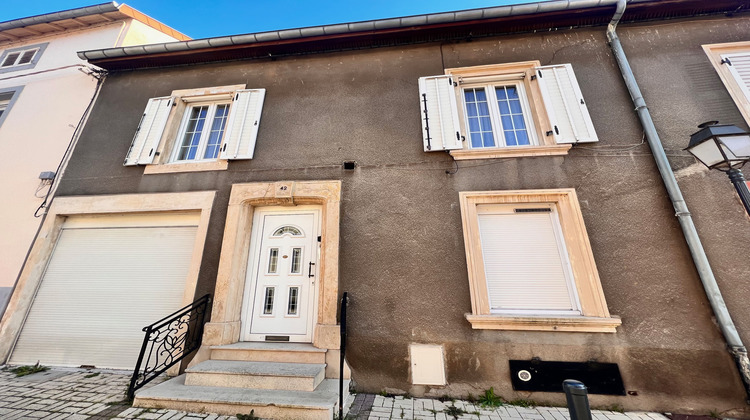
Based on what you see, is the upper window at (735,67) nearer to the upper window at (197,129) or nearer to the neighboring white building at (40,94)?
the upper window at (197,129)

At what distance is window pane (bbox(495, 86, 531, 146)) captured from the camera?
434 cm

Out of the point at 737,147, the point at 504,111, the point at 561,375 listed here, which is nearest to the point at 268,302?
the point at 561,375

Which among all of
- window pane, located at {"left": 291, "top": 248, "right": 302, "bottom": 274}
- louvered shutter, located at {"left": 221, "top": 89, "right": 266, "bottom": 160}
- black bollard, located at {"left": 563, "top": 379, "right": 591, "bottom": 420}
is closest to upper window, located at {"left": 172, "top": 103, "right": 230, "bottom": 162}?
louvered shutter, located at {"left": 221, "top": 89, "right": 266, "bottom": 160}

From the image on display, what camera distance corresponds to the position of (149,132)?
4.87 m

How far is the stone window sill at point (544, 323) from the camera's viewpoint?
3131 mm

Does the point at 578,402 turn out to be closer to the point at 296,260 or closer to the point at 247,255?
the point at 296,260

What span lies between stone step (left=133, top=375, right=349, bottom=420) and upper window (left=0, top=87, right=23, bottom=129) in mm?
7370

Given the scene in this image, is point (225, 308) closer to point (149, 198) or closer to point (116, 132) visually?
point (149, 198)

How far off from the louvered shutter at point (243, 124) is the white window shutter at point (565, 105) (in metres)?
4.93

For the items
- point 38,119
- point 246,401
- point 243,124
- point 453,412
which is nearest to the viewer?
point 246,401

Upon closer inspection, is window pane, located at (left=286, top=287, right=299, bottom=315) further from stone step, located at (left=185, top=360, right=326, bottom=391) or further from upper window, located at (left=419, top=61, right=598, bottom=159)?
upper window, located at (left=419, top=61, right=598, bottom=159)

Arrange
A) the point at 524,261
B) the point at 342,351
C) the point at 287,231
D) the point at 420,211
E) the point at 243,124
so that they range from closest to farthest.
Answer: the point at 342,351, the point at 524,261, the point at 420,211, the point at 287,231, the point at 243,124

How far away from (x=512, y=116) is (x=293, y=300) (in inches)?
184

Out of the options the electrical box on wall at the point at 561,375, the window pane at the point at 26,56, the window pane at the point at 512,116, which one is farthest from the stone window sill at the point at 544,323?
the window pane at the point at 26,56
